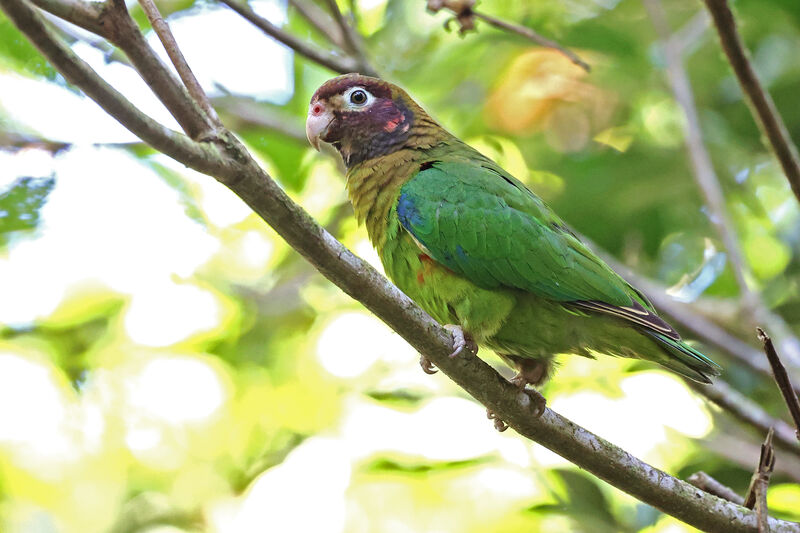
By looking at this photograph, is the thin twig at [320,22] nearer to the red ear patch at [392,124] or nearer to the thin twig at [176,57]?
the red ear patch at [392,124]

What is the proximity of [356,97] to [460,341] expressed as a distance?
1.99m

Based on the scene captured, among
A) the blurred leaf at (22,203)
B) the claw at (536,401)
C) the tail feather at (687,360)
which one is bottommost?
the claw at (536,401)

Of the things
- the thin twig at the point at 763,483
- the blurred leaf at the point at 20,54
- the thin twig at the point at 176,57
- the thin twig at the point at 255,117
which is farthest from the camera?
the thin twig at the point at 255,117

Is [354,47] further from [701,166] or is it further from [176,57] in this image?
[176,57]

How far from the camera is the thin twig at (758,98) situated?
146 inches

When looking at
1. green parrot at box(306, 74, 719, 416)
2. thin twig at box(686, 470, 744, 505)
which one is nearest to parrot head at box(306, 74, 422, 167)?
green parrot at box(306, 74, 719, 416)

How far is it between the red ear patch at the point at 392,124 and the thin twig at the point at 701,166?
6.15 ft

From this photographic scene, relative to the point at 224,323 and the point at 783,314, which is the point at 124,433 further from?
the point at 783,314

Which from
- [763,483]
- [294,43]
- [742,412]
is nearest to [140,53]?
[294,43]

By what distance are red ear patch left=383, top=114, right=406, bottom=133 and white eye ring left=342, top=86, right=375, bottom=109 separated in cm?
18

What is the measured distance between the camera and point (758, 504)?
10.5 feet

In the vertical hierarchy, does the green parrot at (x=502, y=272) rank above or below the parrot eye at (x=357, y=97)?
below

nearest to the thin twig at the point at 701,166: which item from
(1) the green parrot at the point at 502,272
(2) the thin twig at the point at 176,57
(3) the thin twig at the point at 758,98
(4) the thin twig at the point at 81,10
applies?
(1) the green parrot at the point at 502,272

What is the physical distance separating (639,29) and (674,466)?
3584mm
